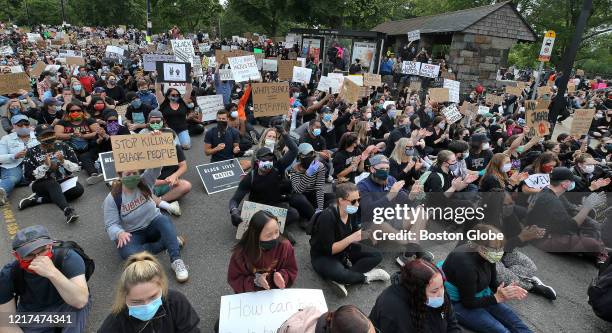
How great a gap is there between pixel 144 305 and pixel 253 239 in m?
1.09

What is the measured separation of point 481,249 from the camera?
3.63 meters

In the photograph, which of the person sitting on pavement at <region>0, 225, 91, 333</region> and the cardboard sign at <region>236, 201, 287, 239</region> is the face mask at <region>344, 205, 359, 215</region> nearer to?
the cardboard sign at <region>236, 201, 287, 239</region>

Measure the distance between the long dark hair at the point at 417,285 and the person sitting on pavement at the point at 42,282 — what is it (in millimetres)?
2675

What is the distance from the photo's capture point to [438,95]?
36.7 ft

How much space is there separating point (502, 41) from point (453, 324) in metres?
19.7

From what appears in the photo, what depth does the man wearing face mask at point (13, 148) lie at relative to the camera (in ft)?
20.8

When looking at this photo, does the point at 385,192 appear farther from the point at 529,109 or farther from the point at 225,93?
the point at 225,93

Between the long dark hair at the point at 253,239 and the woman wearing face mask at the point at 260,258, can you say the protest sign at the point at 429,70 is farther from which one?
the long dark hair at the point at 253,239

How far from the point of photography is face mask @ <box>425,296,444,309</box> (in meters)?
2.98

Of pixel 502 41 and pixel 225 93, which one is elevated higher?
pixel 502 41

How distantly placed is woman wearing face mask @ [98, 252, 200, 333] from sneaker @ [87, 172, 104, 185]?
538cm

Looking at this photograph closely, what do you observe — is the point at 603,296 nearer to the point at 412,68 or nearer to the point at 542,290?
the point at 542,290

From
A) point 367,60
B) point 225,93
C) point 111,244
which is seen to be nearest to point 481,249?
point 111,244

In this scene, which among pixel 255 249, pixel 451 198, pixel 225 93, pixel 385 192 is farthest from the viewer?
pixel 225 93
